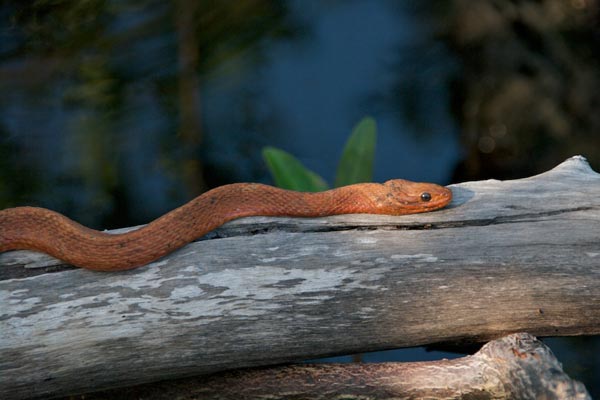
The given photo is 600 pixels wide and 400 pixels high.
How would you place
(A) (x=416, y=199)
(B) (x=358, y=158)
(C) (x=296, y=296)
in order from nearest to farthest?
(C) (x=296, y=296)
(A) (x=416, y=199)
(B) (x=358, y=158)

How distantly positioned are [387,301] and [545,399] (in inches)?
27.4

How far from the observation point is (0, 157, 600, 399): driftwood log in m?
2.91

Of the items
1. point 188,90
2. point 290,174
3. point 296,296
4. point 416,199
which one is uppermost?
point 188,90

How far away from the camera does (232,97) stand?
245 inches

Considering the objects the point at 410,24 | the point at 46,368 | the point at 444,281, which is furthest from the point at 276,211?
the point at 410,24

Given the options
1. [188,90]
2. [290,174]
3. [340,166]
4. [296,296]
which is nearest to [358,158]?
[340,166]

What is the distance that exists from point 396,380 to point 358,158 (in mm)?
1752

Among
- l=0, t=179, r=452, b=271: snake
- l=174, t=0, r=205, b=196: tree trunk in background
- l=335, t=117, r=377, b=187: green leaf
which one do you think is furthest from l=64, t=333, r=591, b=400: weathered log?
l=174, t=0, r=205, b=196: tree trunk in background

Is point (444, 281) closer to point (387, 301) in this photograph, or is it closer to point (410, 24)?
point (387, 301)

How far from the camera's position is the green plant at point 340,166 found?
441 centimetres

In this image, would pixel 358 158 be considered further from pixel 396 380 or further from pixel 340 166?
pixel 396 380

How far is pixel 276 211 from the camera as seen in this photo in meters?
3.36

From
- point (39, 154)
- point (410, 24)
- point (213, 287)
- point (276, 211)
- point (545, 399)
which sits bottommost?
point (545, 399)

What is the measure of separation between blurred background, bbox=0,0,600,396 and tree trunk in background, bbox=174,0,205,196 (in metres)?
0.01
